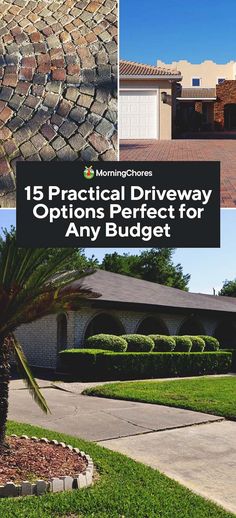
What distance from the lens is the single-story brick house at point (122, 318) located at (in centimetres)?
2031

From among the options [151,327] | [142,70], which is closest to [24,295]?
[142,70]

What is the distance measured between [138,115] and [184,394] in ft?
22.3

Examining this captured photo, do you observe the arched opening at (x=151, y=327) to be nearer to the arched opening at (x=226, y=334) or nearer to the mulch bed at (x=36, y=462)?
the arched opening at (x=226, y=334)

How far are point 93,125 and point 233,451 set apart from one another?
15.3 ft

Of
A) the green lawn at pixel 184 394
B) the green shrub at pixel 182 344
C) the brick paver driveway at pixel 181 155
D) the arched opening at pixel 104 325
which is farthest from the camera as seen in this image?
→ the arched opening at pixel 104 325

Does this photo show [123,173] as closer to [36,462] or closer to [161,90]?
[36,462]

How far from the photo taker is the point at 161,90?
18.4 metres

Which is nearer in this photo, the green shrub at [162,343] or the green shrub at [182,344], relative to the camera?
the green shrub at [162,343]

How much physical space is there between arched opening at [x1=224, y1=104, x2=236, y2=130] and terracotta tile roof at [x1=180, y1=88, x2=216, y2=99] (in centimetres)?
87

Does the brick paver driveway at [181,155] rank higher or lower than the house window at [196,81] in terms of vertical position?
lower

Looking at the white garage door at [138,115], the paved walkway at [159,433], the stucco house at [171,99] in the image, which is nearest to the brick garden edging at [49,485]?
the paved walkway at [159,433]

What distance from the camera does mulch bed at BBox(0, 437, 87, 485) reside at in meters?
6.56

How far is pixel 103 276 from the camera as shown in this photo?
2427 cm

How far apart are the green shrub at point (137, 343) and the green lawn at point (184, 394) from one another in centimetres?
260
